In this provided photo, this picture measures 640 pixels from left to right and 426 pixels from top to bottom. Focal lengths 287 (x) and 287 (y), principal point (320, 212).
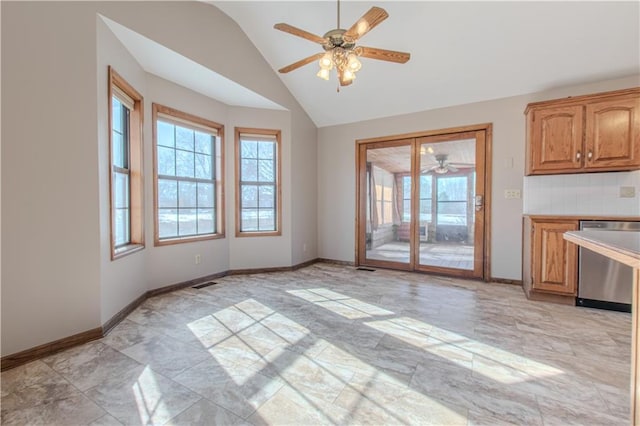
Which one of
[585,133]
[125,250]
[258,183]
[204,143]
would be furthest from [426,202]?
[125,250]

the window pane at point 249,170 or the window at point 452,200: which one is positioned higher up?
the window pane at point 249,170

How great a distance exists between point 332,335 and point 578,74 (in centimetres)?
399

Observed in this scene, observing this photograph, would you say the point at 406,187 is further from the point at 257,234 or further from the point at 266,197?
the point at 257,234

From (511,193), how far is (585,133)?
0.98 m

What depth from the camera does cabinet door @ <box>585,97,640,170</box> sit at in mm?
2961

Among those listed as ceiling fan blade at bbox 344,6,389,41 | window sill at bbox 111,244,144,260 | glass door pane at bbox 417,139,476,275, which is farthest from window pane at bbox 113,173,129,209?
glass door pane at bbox 417,139,476,275

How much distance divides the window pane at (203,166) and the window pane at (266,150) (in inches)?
31.4

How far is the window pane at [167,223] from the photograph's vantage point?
3.54 metres

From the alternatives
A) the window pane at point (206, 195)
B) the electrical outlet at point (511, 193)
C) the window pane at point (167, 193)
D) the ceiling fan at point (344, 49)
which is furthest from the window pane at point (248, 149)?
the electrical outlet at point (511, 193)

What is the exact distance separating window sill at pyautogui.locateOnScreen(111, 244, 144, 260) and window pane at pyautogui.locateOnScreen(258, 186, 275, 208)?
182cm

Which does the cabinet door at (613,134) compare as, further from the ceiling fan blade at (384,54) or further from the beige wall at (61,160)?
the beige wall at (61,160)

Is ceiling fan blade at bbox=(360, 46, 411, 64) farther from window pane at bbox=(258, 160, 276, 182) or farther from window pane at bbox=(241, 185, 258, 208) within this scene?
window pane at bbox=(241, 185, 258, 208)

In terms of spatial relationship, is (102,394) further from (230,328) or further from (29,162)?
(29,162)

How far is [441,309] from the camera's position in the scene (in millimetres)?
2947
